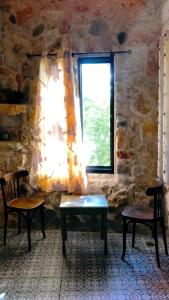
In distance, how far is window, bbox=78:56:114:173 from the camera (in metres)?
3.55

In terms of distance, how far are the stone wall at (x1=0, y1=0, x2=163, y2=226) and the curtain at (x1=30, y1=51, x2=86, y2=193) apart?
0.16m

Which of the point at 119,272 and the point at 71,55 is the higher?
the point at 71,55

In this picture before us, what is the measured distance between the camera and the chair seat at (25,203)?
3.16 metres

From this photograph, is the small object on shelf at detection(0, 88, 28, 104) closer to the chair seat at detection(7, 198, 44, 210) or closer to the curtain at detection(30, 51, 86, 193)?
the curtain at detection(30, 51, 86, 193)

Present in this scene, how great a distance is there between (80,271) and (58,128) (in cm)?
155

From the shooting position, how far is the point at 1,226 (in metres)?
3.71

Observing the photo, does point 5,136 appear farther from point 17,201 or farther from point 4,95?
point 17,201

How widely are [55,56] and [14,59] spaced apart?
19.2 inches

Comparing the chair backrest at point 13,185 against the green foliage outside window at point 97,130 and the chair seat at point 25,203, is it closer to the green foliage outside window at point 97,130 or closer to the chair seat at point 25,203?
the chair seat at point 25,203

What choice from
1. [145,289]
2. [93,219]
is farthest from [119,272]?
[93,219]

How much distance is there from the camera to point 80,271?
2.73m

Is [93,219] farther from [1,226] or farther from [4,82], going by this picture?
[4,82]

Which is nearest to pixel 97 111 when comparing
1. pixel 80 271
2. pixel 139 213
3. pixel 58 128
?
pixel 58 128

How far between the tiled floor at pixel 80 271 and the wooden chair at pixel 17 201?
214 mm
